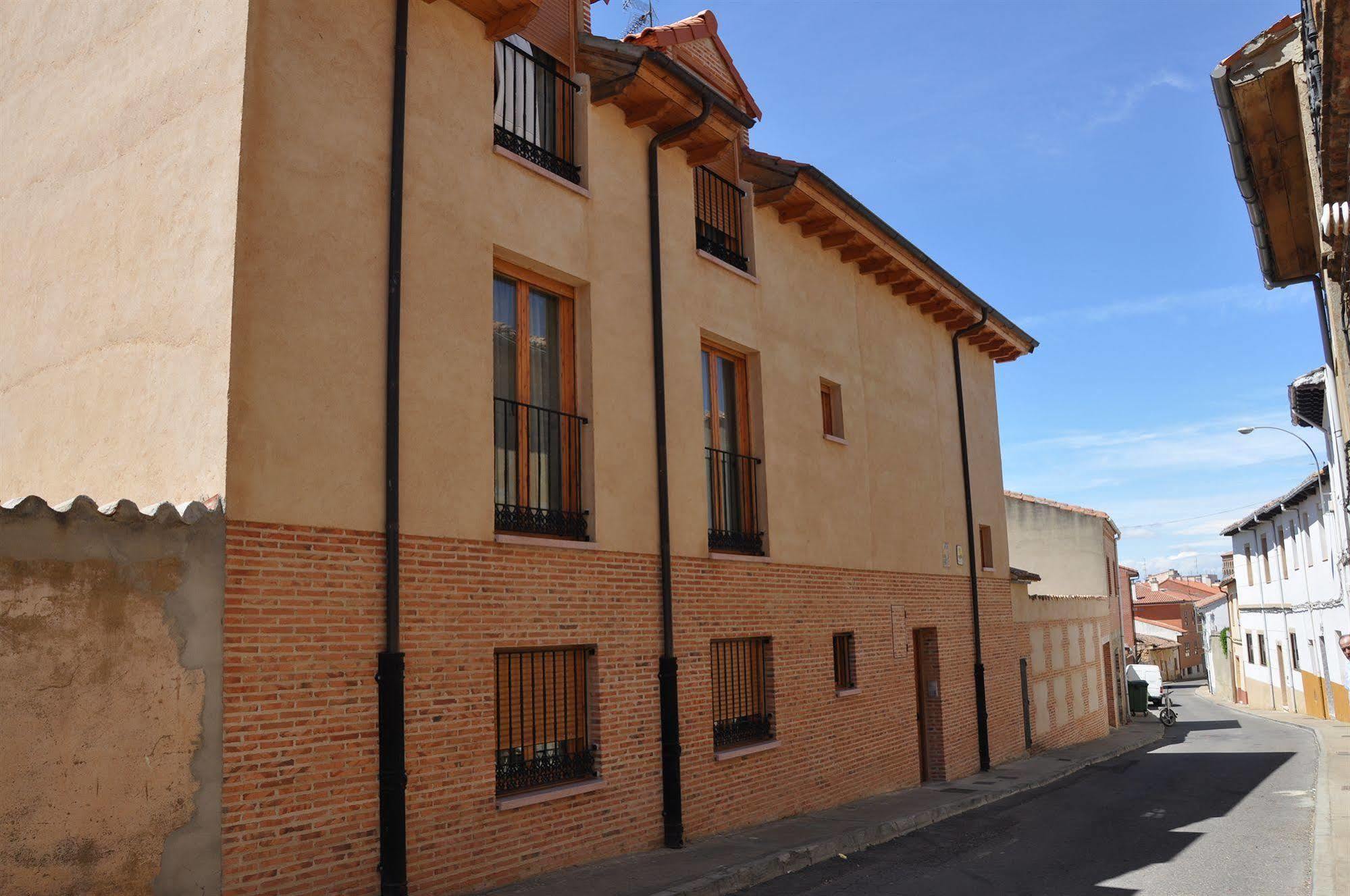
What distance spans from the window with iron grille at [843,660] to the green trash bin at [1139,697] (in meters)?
26.8

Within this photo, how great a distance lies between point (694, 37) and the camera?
1270cm

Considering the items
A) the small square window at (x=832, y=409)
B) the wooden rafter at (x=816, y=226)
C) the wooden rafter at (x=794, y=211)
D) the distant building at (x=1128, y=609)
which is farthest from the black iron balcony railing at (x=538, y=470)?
the distant building at (x=1128, y=609)

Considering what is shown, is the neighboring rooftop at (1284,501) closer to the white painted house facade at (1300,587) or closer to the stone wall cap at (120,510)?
the white painted house facade at (1300,587)

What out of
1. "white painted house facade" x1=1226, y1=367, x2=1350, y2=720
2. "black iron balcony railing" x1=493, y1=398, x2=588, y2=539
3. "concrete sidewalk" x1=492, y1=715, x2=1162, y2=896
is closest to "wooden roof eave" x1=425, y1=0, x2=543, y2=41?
"black iron balcony railing" x1=493, y1=398, x2=588, y2=539

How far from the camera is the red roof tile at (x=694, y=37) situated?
1222 cm

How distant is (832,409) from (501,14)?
7.20m

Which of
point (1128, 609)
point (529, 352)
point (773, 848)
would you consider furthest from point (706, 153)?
point (1128, 609)

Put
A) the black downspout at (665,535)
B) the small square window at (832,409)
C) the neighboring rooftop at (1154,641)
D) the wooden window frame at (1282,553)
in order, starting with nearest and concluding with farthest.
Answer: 1. the black downspout at (665,535)
2. the small square window at (832,409)
3. the wooden window frame at (1282,553)
4. the neighboring rooftop at (1154,641)

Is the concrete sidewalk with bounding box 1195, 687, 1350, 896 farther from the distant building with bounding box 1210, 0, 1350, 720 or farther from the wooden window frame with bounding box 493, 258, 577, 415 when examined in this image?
the wooden window frame with bounding box 493, 258, 577, 415

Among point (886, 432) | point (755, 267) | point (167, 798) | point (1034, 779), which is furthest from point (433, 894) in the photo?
point (1034, 779)

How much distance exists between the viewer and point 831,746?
1251 centimetres

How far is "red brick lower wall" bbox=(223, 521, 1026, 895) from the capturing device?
629 centimetres

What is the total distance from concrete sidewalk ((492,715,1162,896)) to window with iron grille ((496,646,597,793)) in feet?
→ 2.54

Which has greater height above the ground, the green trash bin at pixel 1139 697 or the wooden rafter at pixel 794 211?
the wooden rafter at pixel 794 211
